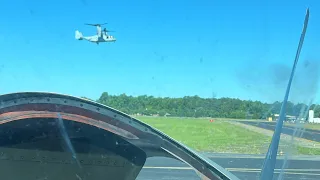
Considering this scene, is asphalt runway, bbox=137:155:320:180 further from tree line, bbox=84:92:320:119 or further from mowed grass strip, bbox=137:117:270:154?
tree line, bbox=84:92:320:119

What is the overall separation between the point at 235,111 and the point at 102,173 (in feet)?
42.7

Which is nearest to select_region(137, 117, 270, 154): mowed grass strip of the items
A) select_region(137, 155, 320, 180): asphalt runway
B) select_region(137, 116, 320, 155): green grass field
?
select_region(137, 116, 320, 155): green grass field

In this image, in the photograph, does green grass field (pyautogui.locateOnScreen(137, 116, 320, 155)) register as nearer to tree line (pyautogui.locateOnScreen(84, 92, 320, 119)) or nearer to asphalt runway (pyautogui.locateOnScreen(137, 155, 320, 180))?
tree line (pyautogui.locateOnScreen(84, 92, 320, 119))

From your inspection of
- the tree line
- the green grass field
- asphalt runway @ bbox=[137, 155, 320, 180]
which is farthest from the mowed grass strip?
asphalt runway @ bbox=[137, 155, 320, 180]

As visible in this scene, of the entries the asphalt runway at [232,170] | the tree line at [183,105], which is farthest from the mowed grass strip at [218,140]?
the asphalt runway at [232,170]

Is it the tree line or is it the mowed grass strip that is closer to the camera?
the tree line

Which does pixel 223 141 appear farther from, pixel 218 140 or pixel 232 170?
pixel 232 170

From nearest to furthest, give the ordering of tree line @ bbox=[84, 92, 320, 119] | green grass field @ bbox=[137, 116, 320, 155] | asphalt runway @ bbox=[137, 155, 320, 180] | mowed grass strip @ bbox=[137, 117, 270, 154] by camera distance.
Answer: asphalt runway @ bbox=[137, 155, 320, 180] → tree line @ bbox=[84, 92, 320, 119] → green grass field @ bbox=[137, 116, 320, 155] → mowed grass strip @ bbox=[137, 117, 270, 154]

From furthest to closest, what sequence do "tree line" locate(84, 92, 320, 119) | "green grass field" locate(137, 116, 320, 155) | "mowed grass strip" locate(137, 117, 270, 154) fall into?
"mowed grass strip" locate(137, 117, 270, 154)
"green grass field" locate(137, 116, 320, 155)
"tree line" locate(84, 92, 320, 119)

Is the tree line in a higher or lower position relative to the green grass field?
higher

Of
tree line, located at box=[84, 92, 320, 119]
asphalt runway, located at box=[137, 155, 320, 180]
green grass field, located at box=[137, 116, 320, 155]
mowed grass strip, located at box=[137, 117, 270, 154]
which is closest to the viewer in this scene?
asphalt runway, located at box=[137, 155, 320, 180]

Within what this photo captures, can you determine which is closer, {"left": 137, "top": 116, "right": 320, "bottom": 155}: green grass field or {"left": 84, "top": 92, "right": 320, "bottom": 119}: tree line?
{"left": 84, "top": 92, "right": 320, "bottom": 119}: tree line

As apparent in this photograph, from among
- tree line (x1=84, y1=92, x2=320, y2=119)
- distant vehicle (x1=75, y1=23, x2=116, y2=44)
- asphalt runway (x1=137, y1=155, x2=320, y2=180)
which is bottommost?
asphalt runway (x1=137, y1=155, x2=320, y2=180)

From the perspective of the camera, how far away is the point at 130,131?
3.22 metres
